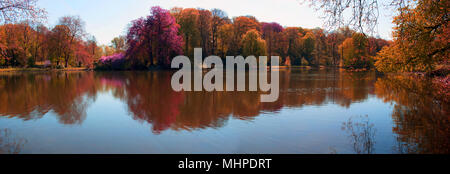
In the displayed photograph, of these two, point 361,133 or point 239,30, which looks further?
point 239,30

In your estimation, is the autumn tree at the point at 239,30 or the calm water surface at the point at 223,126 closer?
the calm water surface at the point at 223,126

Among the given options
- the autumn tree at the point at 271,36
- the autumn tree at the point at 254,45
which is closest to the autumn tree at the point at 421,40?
the autumn tree at the point at 254,45

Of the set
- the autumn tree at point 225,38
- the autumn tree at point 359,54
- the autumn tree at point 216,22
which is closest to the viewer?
the autumn tree at point 359,54

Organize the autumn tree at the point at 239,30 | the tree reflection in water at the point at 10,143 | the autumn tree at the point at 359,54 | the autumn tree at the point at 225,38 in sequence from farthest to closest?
the autumn tree at the point at 239,30
the autumn tree at the point at 225,38
the autumn tree at the point at 359,54
the tree reflection in water at the point at 10,143

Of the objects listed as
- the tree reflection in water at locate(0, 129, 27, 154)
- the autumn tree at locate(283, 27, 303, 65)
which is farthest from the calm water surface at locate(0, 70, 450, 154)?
the autumn tree at locate(283, 27, 303, 65)

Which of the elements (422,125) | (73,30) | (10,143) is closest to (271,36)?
(73,30)

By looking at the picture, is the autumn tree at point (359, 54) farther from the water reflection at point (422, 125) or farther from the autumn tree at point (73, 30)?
the autumn tree at point (73, 30)

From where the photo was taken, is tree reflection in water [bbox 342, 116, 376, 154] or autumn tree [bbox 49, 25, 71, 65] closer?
Answer: tree reflection in water [bbox 342, 116, 376, 154]

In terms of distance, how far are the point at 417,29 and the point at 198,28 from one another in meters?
42.6

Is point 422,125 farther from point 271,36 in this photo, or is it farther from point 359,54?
point 271,36

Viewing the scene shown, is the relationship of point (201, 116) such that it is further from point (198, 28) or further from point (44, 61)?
point (44, 61)

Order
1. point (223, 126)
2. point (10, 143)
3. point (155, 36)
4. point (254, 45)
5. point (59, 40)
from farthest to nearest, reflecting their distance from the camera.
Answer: point (254, 45) → point (59, 40) → point (155, 36) → point (223, 126) → point (10, 143)

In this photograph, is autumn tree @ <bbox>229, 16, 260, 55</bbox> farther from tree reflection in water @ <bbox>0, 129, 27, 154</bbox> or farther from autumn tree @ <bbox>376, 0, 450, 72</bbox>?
tree reflection in water @ <bbox>0, 129, 27, 154</bbox>
